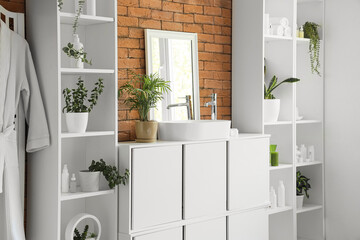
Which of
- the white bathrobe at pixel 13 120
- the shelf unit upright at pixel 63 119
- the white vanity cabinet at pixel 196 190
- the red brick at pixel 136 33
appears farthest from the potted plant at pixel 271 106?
the white bathrobe at pixel 13 120

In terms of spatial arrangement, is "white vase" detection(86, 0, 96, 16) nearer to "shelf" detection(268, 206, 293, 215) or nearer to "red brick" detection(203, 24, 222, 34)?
"red brick" detection(203, 24, 222, 34)

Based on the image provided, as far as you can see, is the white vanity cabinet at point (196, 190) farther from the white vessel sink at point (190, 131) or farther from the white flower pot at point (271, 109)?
the white flower pot at point (271, 109)

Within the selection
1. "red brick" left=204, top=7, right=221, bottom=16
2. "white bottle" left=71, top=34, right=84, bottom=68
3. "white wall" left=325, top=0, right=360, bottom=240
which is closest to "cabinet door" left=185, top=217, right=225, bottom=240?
"white bottle" left=71, top=34, right=84, bottom=68

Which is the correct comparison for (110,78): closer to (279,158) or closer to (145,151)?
(145,151)

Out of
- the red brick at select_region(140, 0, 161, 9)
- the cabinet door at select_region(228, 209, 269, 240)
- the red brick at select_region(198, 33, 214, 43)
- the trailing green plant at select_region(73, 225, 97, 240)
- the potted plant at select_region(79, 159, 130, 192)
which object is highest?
the red brick at select_region(140, 0, 161, 9)

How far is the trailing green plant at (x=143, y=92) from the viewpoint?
396 cm

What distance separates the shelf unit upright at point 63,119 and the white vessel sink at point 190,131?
456mm

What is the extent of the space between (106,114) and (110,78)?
0.78 feet

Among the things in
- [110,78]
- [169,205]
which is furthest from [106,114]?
[169,205]

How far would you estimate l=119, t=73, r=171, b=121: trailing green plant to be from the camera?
13.0ft

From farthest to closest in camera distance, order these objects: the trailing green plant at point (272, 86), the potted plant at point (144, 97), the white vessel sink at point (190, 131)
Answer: the trailing green plant at point (272, 86), the white vessel sink at point (190, 131), the potted plant at point (144, 97)

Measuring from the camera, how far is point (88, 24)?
12.4 feet

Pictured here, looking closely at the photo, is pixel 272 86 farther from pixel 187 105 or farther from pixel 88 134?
pixel 88 134

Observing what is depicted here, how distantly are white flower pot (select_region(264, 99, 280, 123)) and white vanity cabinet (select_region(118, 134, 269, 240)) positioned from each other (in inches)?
Answer: 11.2
